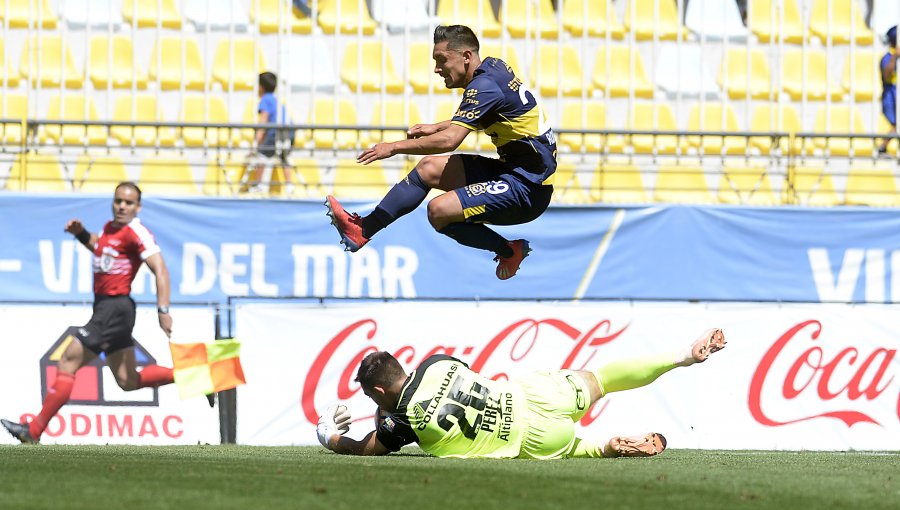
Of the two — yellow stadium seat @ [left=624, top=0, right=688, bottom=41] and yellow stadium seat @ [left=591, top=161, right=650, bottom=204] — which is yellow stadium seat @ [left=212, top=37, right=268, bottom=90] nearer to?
yellow stadium seat @ [left=591, top=161, right=650, bottom=204]

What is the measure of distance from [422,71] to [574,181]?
2396 millimetres

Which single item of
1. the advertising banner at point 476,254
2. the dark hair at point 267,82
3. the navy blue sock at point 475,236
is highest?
the dark hair at point 267,82

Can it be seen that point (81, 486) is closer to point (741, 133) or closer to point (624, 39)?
point (741, 133)

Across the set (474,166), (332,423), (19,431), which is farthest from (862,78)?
(19,431)

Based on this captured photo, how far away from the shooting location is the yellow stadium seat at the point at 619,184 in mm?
16594

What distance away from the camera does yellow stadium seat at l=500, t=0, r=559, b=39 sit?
17.6m

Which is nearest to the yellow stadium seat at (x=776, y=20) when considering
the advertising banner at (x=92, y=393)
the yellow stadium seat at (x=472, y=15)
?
the yellow stadium seat at (x=472, y=15)

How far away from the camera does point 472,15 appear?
1767cm

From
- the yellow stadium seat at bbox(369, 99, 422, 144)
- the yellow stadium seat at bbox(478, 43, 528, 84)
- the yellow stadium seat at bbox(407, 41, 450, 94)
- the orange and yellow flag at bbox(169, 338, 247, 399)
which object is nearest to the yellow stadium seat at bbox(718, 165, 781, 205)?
the yellow stadium seat at bbox(478, 43, 528, 84)

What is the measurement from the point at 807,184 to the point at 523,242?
27.1 feet

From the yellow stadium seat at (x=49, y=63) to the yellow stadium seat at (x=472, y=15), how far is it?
441 centimetres

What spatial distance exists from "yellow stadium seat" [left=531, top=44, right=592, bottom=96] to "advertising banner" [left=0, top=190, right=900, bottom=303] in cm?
252

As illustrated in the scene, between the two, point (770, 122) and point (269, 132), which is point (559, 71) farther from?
point (269, 132)

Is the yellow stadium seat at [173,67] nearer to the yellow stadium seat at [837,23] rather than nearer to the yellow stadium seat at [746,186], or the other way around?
the yellow stadium seat at [746,186]
